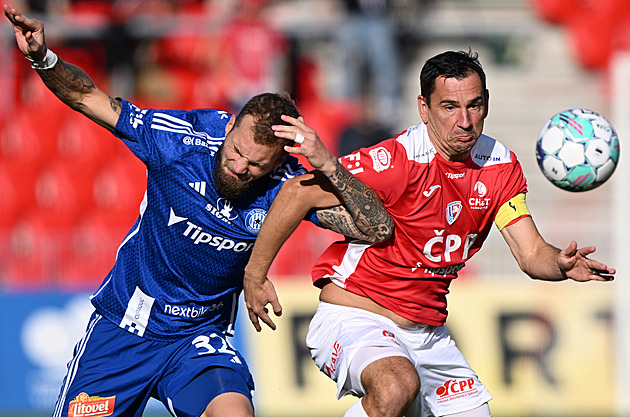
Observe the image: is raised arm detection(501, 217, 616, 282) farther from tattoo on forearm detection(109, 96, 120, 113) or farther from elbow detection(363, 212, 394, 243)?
tattoo on forearm detection(109, 96, 120, 113)

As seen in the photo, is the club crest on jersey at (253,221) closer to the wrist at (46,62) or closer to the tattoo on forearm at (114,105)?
the tattoo on forearm at (114,105)

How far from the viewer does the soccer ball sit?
5.79 meters

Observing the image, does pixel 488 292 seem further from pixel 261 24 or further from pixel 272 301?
pixel 272 301

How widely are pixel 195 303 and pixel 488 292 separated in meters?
5.89

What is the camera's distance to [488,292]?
1067cm

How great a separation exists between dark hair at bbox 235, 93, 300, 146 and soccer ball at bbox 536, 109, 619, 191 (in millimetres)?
1781

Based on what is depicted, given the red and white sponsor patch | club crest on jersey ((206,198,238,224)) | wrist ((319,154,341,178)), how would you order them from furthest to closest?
1. the red and white sponsor patch
2. club crest on jersey ((206,198,238,224))
3. wrist ((319,154,341,178))

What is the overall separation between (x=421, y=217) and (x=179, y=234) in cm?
146

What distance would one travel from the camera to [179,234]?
5422 mm

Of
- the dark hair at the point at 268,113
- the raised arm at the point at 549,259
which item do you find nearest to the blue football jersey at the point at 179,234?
the dark hair at the point at 268,113

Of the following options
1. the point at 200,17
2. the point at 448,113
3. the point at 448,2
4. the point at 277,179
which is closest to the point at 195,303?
the point at 277,179

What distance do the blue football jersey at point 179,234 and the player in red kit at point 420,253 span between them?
32cm

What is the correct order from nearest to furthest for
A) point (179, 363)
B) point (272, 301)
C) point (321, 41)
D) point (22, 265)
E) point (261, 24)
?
point (272, 301) → point (179, 363) → point (22, 265) → point (261, 24) → point (321, 41)

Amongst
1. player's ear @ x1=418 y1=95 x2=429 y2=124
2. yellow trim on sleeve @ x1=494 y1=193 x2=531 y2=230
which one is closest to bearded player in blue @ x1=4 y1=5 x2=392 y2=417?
player's ear @ x1=418 y1=95 x2=429 y2=124
